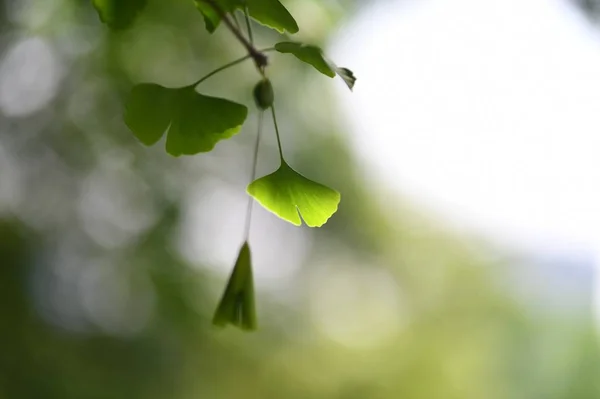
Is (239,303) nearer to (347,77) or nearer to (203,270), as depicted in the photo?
(347,77)

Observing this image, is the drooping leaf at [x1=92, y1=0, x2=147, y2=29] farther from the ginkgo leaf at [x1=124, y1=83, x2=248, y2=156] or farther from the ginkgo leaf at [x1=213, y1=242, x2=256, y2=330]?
the ginkgo leaf at [x1=213, y1=242, x2=256, y2=330]

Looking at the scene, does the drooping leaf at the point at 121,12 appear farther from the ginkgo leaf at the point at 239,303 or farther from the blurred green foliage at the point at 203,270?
the blurred green foliage at the point at 203,270

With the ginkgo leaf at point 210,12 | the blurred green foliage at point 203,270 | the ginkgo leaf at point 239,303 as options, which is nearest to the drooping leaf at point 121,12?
the ginkgo leaf at point 210,12

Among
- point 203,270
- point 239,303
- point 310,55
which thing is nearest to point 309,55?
point 310,55

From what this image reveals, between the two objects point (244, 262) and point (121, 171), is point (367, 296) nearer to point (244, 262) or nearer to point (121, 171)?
point (121, 171)

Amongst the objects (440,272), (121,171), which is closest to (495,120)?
(440,272)

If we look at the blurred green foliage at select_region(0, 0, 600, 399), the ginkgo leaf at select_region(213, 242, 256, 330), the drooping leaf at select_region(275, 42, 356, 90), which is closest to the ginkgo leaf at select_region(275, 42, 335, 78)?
the drooping leaf at select_region(275, 42, 356, 90)
